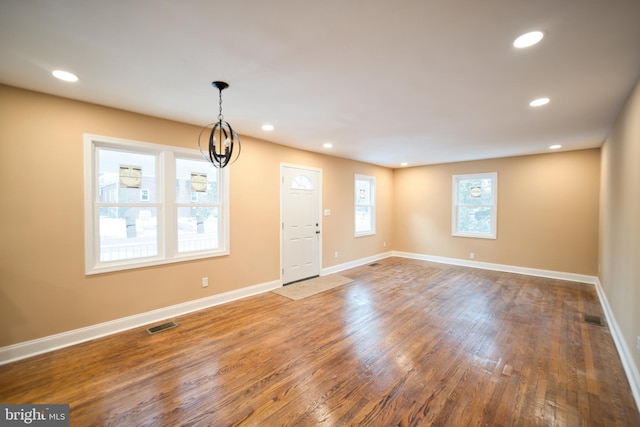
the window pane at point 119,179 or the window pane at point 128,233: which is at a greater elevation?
the window pane at point 119,179

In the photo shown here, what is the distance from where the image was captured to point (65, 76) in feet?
7.61

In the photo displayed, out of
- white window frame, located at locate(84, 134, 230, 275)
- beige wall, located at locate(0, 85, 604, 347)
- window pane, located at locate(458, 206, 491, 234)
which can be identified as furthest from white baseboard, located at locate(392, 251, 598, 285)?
white window frame, located at locate(84, 134, 230, 275)

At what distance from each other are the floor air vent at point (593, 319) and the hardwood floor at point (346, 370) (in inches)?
3.2

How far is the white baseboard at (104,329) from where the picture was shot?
254 centimetres

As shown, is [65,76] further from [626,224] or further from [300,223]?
[626,224]

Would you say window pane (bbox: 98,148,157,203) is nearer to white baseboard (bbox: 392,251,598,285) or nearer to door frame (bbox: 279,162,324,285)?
door frame (bbox: 279,162,324,285)

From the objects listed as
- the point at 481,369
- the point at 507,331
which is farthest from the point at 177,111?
the point at 507,331

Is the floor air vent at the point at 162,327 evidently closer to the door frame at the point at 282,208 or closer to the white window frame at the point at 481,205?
the door frame at the point at 282,208

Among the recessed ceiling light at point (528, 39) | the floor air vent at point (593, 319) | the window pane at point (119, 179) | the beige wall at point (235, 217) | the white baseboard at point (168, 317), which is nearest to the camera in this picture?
the recessed ceiling light at point (528, 39)

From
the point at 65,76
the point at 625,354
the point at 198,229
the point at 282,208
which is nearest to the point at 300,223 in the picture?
the point at 282,208

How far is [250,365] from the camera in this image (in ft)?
8.06

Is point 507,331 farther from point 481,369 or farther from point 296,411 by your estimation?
point 296,411

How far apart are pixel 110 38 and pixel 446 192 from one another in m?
6.70

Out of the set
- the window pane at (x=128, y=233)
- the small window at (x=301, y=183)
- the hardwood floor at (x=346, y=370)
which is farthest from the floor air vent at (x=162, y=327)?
the small window at (x=301, y=183)
